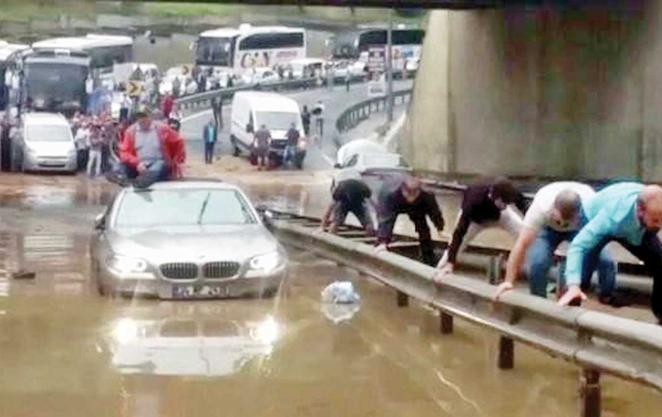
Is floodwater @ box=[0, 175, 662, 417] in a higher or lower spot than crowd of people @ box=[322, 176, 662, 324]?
lower

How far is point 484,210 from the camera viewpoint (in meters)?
12.8

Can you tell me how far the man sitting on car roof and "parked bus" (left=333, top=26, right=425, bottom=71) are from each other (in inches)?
2397

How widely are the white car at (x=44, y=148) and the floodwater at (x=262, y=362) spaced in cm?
→ 3218

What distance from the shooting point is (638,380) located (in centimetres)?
846

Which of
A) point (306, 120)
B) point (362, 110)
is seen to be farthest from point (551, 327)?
point (362, 110)

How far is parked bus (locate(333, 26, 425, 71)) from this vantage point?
274ft

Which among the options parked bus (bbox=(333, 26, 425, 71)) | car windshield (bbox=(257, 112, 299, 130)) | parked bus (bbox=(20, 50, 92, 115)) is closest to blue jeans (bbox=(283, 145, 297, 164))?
car windshield (bbox=(257, 112, 299, 130))

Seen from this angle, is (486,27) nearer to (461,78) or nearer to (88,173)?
(461,78)

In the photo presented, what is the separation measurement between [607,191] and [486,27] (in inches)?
1149

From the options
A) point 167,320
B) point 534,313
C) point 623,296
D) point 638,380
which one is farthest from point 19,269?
point 638,380

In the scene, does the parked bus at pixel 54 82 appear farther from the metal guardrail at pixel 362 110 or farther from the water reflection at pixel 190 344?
the water reflection at pixel 190 344

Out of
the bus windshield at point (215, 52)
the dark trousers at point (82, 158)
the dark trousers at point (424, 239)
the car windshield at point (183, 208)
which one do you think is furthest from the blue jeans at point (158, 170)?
the bus windshield at point (215, 52)

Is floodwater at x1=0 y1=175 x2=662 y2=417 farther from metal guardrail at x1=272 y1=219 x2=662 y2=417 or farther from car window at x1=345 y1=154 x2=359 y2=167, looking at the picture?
car window at x1=345 y1=154 x2=359 y2=167

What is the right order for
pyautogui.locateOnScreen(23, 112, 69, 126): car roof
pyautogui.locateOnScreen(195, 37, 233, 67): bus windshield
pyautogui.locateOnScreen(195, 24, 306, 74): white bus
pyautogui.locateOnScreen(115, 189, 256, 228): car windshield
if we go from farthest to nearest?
1. pyautogui.locateOnScreen(195, 37, 233, 67): bus windshield
2. pyautogui.locateOnScreen(195, 24, 306, 74): white bus
3. pyautogui.locateOnScreen(23, 112, 69, 126): car roof
4. pyautogui.locateOnScreen(115, 189, 256, 228): car windshield
